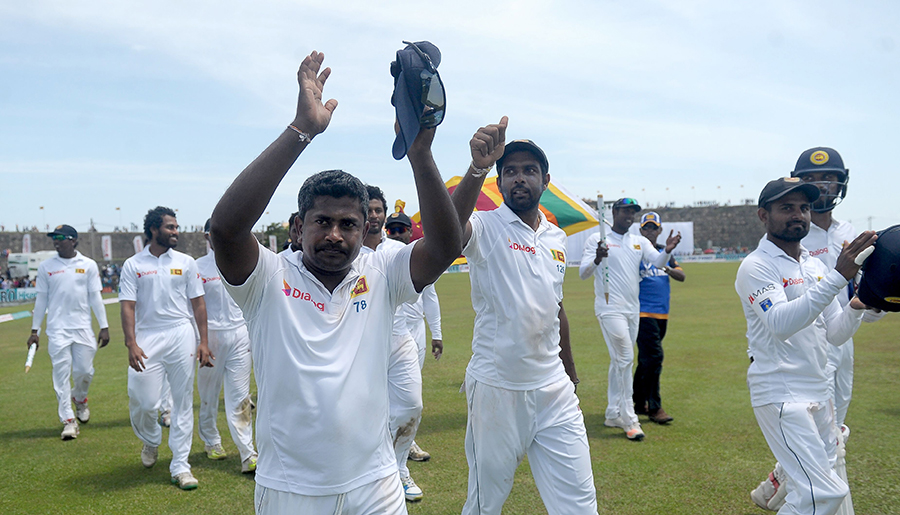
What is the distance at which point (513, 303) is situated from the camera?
4074 millimetres

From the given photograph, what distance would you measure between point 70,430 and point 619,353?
21.7ft

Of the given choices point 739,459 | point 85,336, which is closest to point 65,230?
point 85,336

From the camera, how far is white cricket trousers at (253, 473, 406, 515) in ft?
8.01

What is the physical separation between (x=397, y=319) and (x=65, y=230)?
17.1 ft

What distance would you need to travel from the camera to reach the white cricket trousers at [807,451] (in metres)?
3.61

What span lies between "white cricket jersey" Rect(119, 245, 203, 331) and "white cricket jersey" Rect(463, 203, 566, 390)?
12.8ft

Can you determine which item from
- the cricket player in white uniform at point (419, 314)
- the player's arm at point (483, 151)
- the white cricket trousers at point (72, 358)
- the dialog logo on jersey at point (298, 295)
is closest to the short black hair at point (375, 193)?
the cricket player in white uniform at point (419, 314)

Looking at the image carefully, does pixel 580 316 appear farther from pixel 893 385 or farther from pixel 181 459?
pixel 181 459

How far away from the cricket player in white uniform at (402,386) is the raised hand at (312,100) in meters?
3.21

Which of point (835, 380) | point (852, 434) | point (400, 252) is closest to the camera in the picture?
point (400, 252)

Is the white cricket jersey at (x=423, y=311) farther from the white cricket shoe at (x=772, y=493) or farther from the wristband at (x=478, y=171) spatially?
the wristband at (x=478, y=171)

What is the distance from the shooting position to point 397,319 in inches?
255

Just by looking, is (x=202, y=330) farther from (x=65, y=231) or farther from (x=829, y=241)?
(x=829, y=241)

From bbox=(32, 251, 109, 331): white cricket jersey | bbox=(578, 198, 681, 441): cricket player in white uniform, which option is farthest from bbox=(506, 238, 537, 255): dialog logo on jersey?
bbox=(32, 251, 109, 331): white cricket jersey
